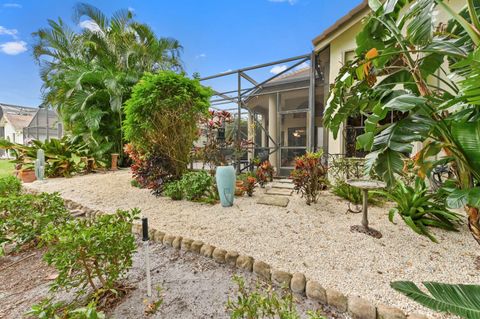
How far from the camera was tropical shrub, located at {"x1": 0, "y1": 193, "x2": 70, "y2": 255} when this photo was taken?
2.73m

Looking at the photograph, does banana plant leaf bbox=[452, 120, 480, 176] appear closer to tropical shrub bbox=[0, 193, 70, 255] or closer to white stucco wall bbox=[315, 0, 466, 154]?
tropical shrub bbox=[0, 193, 70, 255]

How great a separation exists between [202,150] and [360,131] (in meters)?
4.41

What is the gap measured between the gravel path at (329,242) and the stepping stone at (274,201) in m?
0.16

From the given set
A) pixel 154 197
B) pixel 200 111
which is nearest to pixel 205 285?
pixel 154 197

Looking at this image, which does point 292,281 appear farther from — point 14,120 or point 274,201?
point 14,120

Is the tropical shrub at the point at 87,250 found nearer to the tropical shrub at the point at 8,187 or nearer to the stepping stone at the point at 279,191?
the stepping stone at the point at 279,191

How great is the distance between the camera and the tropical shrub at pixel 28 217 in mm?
2734

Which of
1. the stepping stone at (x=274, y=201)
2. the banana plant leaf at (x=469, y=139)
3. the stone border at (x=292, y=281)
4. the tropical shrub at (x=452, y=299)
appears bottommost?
the stone border at (x=292, y=281)

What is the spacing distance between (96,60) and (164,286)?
39.1 feet

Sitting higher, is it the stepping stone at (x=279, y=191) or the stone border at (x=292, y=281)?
the stepping stone at (x=279, y=191)

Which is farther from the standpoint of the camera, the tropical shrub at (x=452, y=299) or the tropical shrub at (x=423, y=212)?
the tropical shrub at (x=423, y=212)

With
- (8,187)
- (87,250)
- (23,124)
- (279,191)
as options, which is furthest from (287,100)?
(23,124)

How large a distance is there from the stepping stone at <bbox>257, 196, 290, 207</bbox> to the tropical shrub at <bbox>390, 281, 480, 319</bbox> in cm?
314

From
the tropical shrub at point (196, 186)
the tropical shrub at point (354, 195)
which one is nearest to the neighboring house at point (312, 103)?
the tropical shrub at point (354, 195)
